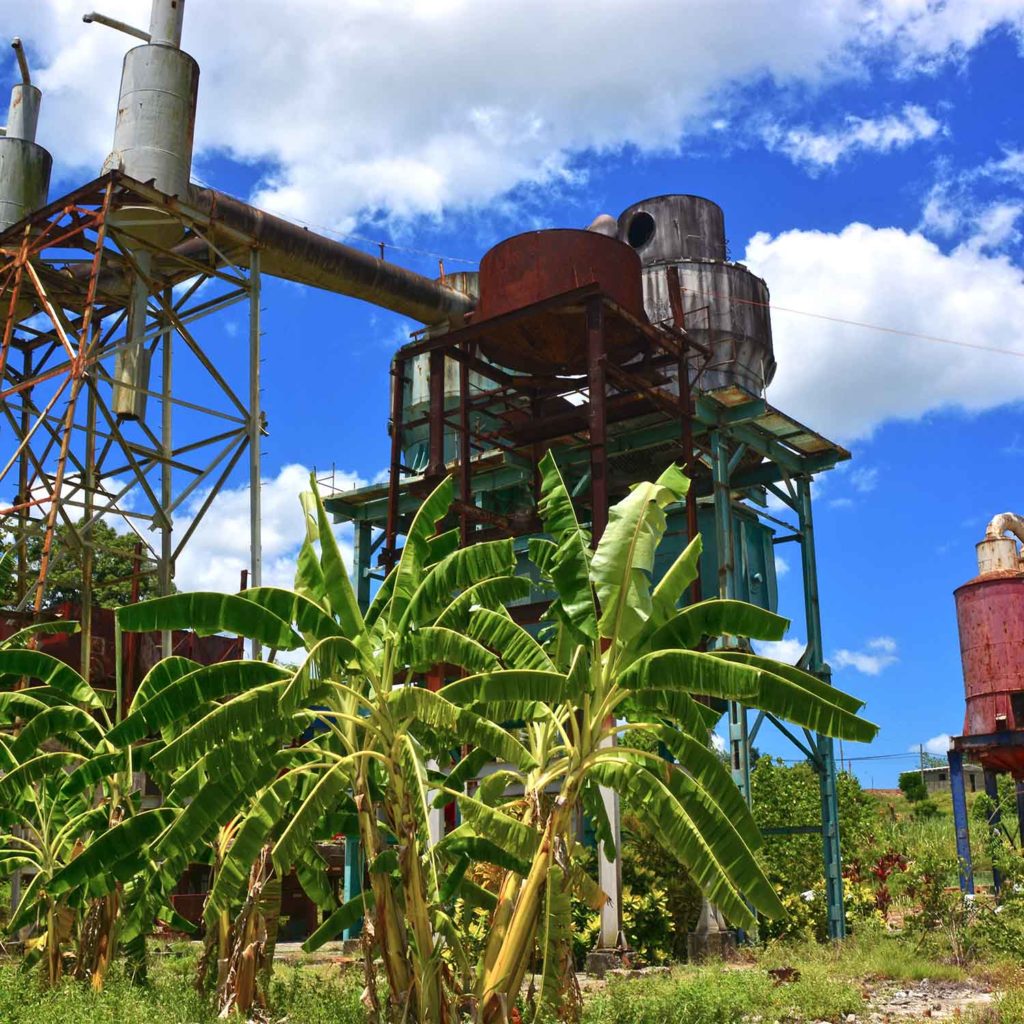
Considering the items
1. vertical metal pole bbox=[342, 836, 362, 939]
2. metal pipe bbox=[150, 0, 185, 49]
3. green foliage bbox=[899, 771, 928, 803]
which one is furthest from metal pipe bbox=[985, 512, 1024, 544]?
green foliage bbox=[899, 771, 928, 803]

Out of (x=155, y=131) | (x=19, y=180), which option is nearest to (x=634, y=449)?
(x=155, y=131)

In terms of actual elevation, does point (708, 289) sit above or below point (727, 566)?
above

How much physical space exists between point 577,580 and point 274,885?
470cm

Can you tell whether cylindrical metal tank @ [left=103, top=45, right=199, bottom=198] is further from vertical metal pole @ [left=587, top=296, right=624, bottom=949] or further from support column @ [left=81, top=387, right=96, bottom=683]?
vertical metal pole @ [left=587, top=296, right=624, bottom=949]

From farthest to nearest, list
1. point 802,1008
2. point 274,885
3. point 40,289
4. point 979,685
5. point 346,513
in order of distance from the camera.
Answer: point 346,513 < point 979,685 < point 40,289 < point 802,1008 < point 274,885

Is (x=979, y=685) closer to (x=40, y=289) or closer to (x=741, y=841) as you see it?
(x=741, y=841)

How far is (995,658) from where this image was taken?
24.9 m

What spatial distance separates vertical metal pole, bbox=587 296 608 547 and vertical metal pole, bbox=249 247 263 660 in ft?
A: 19.0

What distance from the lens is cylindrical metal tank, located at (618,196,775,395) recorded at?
30547 millimetres

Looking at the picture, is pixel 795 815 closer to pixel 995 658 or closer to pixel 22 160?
pixel 995 658

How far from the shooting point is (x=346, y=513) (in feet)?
99.3

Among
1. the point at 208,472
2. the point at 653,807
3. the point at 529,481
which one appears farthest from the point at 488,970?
the point at 529,481

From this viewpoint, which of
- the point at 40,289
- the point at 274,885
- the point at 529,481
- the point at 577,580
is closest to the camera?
the point at 577,580

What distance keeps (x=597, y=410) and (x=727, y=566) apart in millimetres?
4511
